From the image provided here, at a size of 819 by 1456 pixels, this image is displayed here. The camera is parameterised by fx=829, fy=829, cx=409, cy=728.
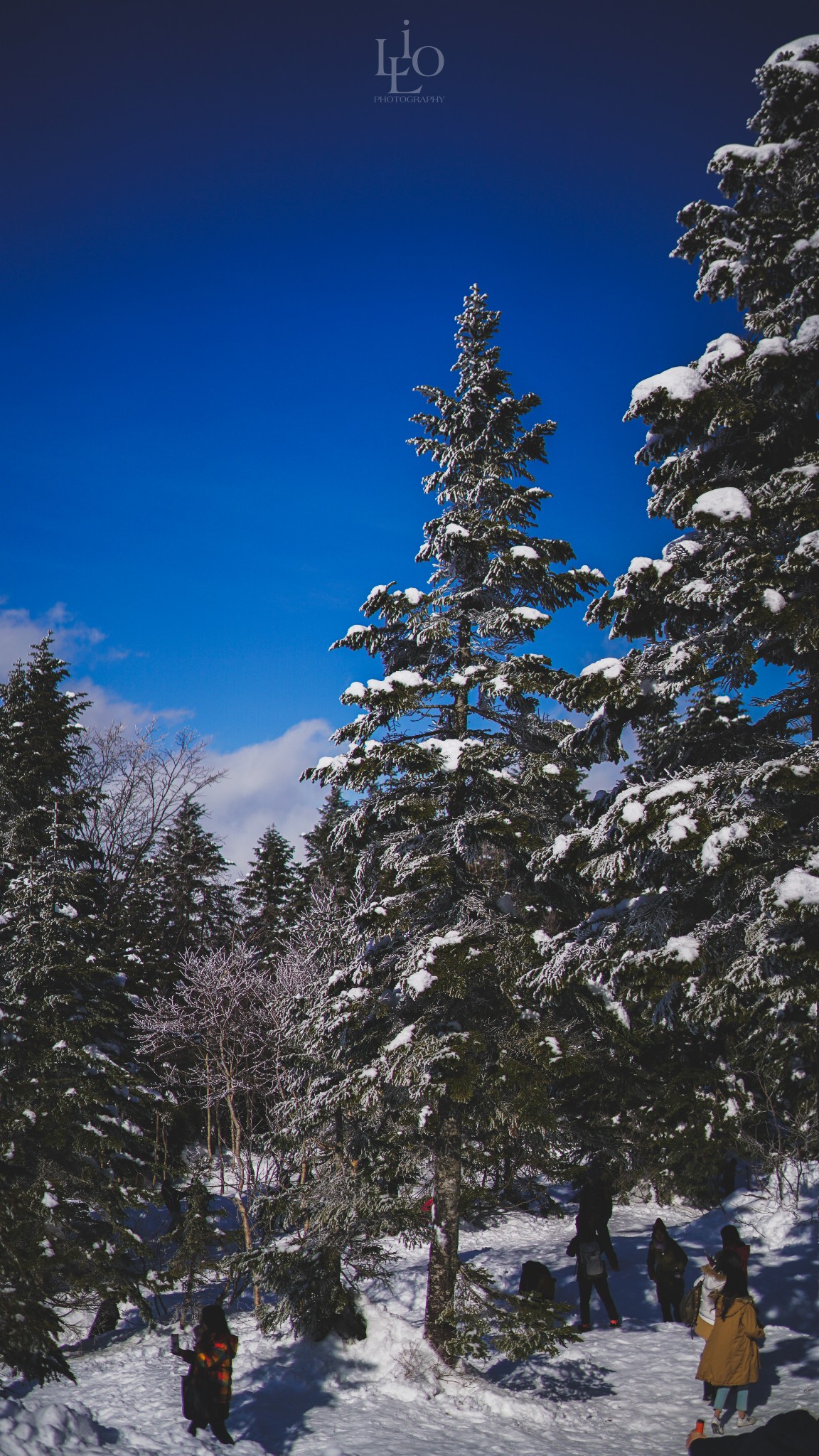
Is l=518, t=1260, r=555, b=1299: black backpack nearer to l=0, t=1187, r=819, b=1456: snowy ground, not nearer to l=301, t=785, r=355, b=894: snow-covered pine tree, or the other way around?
l=0, t=1187, r=819, b=1456: snowy ground

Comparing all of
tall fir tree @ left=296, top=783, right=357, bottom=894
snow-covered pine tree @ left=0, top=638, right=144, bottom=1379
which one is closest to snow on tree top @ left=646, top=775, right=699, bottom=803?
snow-covered pine tree @ left=0, top=638, right=144, bottom=1379

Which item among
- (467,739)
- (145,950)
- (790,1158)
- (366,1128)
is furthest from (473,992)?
(145,950)

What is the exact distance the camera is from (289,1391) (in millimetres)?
10469

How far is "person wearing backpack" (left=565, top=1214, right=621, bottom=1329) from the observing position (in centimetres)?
1242

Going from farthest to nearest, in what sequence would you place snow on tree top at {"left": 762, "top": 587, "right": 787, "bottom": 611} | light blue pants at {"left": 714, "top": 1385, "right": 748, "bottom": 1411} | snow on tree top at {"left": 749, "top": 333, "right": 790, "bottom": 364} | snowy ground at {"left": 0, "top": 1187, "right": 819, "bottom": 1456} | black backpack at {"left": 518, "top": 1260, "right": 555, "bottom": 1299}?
black backpack at {"left": 518, "top": 1260, "right": 555, "bottom": 1299}
snowy ground at {"left": 0, "top": 1187, "right": 819, "bottom": 1456}
light blue pants at {"left": 714, "top": 1385, "right": 748, "bottom": 1411}
snow on tree top at {"left": 749, "top": 333, "right": 790, "bottom": 364}
snow on tree top at {"left": 762, "top": 587, "right": 787, "bottom": 611}

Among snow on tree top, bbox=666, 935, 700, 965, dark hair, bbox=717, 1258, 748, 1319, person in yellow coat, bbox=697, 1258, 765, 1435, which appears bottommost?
person in yellow coat, bbox=697, 1258, 765, 1435

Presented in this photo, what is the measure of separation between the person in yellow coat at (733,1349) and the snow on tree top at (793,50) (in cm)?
1243

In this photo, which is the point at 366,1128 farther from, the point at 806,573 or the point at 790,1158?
the point at 790,1158

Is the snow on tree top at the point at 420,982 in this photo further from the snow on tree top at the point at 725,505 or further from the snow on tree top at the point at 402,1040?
the snow on tree top at the point at 725,505

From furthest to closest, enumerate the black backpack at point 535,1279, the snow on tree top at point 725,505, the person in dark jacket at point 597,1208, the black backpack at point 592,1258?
the person in dark jacket at point 597,1208, the black backpack at point 535,1279, the black backpack at point 592,1258, the snow on tree top at point 725,505

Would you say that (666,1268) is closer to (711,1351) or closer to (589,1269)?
(589,1269)

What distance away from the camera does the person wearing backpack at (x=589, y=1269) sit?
40.8ft

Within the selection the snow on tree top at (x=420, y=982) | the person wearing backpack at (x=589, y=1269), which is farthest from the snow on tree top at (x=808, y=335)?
the person wearing backpack at (x=589, y=1269)

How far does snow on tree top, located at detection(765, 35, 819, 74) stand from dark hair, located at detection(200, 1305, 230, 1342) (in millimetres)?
14146
